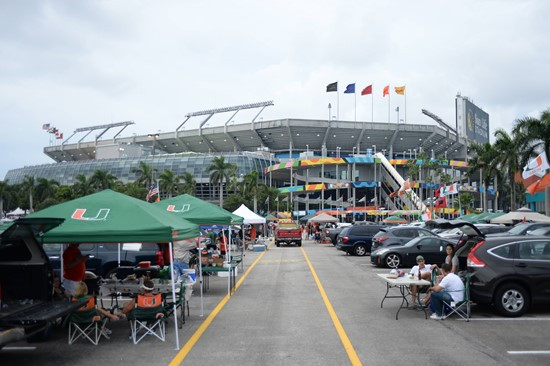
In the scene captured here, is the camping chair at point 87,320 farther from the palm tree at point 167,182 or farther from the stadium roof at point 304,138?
the stadium roof at point 304,138

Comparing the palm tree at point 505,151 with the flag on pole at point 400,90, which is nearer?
the palm tree at point 505,151

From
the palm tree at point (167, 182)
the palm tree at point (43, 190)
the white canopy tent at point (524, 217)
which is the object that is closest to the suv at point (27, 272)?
the white canopy tent at point (524, 217)

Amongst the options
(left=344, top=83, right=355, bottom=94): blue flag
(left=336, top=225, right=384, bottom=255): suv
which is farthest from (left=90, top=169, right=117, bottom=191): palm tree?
(left=336, top=225, right=384, bottom=255): suv

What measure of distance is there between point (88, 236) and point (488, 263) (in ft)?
24.9

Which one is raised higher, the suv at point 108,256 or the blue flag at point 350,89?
the blue flag at point 350,89

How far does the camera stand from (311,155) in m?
104

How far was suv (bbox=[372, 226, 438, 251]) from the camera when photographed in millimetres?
24138

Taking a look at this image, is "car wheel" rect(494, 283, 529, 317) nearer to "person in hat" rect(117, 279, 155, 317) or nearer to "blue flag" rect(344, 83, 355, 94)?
"person in hat" rect(117, 279, 155, 317)

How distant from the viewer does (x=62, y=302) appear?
8.19 meters

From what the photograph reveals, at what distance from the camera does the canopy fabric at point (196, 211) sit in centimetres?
1459

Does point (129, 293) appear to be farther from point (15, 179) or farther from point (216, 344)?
point (15, 179)

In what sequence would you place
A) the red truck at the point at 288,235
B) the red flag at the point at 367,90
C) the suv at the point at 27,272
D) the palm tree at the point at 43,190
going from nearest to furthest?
the suv at the point at 27,272
the red truck at the point at 288,235
the red flag at the point at 367,90
the palm tree at the point at 43,190

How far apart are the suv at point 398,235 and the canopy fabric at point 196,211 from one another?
11.1 meters

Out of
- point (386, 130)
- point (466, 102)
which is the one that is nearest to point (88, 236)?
point (386, 130)
